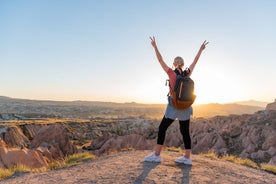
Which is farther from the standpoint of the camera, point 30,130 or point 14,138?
point 30,130

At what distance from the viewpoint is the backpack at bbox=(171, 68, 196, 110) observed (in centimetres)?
784

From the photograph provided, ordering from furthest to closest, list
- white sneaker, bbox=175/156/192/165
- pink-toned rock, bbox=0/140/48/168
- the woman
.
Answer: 1. pink-toned rock, bbox=0/140/48/168
2. white sneaker, bbox=175/156/192/165
3. the woman

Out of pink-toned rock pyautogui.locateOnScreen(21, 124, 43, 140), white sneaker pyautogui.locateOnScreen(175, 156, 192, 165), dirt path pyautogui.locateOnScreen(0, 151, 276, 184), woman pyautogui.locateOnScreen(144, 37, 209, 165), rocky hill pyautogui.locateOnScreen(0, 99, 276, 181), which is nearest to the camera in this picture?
dirt path pyautogui.locateOnScreen(0, 151, 276, 184)

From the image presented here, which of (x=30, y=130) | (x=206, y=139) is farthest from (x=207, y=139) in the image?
(x=30, y=130)

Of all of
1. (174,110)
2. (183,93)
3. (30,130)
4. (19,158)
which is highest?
(183,93)

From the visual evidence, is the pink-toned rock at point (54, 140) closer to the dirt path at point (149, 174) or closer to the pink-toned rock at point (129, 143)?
the pink-toned rock at point (129, 143)

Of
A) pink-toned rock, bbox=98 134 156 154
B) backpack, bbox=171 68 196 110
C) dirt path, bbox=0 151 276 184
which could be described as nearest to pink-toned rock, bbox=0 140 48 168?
dirt path, bbox=0 151 276 184

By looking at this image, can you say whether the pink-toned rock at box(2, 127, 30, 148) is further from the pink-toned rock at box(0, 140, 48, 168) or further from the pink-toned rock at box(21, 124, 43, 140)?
the pink-toned rock at box(0, 140, 48, 168)

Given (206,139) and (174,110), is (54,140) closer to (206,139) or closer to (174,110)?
(206,139)

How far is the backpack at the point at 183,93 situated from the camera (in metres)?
7.84

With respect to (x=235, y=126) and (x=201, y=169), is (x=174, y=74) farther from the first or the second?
(x=235, y=126)

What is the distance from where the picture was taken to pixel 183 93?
786 centimetres

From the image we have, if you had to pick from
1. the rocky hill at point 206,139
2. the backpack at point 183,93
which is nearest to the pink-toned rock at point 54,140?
the rocky hill at point 206,139

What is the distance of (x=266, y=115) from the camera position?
107ft
